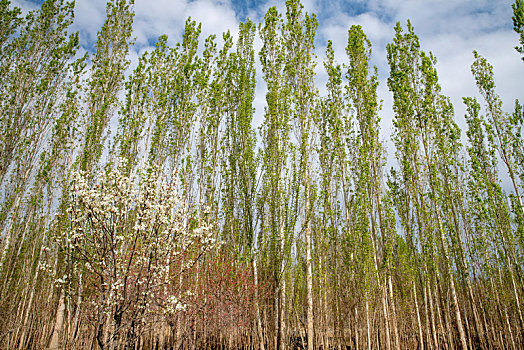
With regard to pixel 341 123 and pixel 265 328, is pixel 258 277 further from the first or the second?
pixel 341 123

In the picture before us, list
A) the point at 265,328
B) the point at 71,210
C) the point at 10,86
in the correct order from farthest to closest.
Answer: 1. the point at 265,328
2. the point at 10,86
3. the point at 71,210

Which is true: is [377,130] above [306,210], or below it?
above

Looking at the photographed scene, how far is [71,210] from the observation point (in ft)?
15.3

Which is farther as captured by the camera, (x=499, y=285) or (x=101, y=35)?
(x=499, y=285)

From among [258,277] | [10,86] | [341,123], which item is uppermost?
[341,123]

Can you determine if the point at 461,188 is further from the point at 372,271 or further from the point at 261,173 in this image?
the point at 261,173

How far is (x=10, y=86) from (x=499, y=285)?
66.4 feet

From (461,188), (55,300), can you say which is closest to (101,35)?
(55,300)

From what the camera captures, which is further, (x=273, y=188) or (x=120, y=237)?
(x=273, y=188)

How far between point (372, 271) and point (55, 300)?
12.0m

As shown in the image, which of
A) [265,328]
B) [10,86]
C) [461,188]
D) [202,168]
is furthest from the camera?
[461,188]

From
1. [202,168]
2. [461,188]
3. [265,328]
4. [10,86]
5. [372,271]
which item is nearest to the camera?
[10,86]

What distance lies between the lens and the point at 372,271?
30.5ft

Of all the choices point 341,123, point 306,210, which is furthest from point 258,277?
point 341,123
